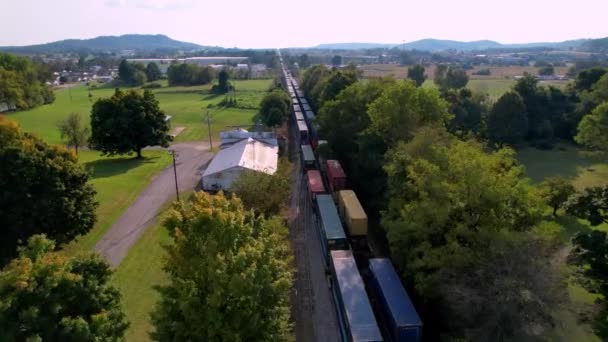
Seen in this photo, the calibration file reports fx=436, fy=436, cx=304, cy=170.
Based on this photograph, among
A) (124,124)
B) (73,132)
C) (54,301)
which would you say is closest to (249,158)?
(124,124)

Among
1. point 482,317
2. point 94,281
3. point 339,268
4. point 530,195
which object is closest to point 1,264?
point 94,281

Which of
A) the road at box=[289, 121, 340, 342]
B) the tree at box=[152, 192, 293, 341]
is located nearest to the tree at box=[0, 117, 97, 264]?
the tree at box=[152, 192, 293, 341]

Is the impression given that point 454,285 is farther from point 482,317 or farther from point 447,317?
point 447,317

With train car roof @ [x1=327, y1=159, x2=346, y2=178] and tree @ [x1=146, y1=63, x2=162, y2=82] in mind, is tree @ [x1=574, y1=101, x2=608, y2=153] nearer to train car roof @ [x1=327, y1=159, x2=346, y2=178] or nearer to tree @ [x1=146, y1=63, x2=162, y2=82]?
train car roof @ [x1=327, y1=159, x2=346, y2=178]

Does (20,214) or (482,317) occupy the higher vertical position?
(20,214)

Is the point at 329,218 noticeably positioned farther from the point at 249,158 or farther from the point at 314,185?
the point at 249,158

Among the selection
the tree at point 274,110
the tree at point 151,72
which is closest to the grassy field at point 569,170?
the tree at point 274,110
